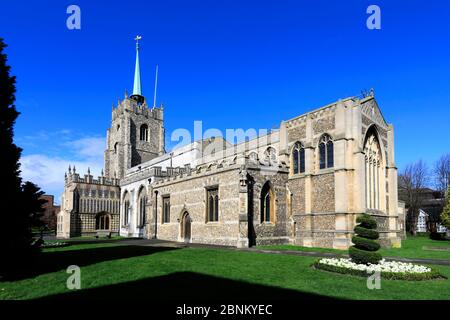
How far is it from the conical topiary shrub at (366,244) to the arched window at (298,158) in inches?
529

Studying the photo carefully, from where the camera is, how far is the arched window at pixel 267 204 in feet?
85.3

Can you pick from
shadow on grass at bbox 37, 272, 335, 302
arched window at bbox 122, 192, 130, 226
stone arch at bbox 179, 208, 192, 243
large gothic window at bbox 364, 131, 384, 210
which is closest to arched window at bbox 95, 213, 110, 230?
arched window at bbox 122, 192, 130, 226

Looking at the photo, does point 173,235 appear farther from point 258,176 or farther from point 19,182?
point 19,182

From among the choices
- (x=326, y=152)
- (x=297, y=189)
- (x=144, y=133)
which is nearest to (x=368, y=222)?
(x=326, y=152)

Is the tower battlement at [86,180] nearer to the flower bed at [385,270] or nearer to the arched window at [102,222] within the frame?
the arched window at [102,222]

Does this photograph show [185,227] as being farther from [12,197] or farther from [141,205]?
[12,197]

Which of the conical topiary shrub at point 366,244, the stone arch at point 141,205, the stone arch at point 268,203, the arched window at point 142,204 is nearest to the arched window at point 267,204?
the stone arch at point 268,203

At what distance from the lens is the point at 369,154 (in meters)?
27.2

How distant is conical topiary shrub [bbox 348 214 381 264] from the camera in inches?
540

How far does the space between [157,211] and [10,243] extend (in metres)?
22.9

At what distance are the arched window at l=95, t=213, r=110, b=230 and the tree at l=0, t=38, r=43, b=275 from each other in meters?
37.6

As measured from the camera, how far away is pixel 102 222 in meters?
49.1
